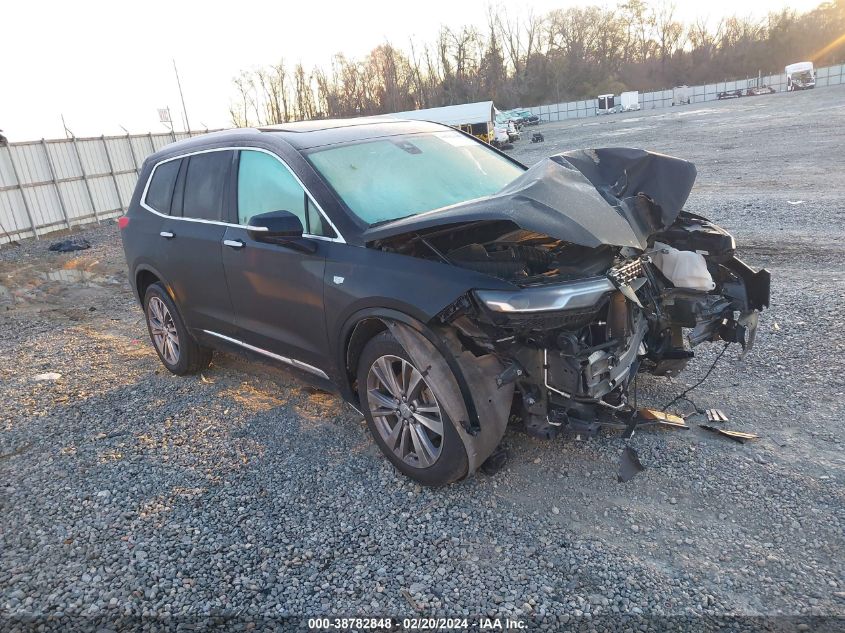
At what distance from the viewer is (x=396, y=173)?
410 centimetres

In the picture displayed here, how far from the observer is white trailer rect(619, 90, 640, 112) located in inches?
2756

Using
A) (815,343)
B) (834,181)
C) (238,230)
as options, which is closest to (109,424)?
(238,230)

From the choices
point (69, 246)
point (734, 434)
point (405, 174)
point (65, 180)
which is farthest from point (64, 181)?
point (734, 434)

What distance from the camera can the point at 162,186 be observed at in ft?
17.8

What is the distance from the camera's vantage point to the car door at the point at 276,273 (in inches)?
151

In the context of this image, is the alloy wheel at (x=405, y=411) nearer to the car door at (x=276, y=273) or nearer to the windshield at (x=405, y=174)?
the car door at (x=276, y=273)

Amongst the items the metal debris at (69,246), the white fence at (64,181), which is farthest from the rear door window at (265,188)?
the white fence at (64,181)

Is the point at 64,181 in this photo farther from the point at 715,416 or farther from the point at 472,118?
the point at 715,416

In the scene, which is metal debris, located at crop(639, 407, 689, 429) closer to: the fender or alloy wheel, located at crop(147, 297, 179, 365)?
the fender

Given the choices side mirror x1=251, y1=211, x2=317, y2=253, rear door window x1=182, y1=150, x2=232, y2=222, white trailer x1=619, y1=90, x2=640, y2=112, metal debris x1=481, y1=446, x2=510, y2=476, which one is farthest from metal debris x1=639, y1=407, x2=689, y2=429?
white trailer x1=619, y1=90, x2=640, y2=112

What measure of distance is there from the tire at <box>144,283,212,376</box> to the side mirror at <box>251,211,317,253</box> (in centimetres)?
200

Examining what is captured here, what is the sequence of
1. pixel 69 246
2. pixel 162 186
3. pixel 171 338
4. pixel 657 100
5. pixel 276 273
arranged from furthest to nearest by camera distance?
pixel 657 100 → pixel 69 246 → pixel 171 338 → pixel 162 186 → pixel 276 273

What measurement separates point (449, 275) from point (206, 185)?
2.62 metres

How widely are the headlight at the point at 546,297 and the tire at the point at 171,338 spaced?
336cm
